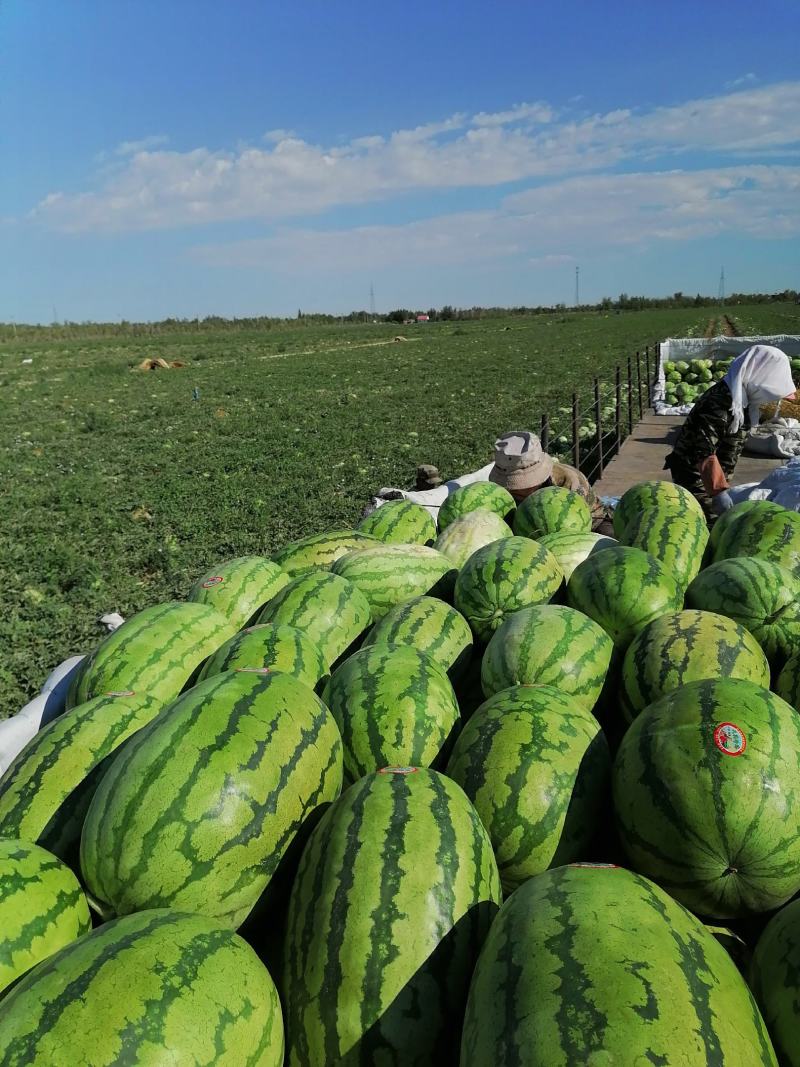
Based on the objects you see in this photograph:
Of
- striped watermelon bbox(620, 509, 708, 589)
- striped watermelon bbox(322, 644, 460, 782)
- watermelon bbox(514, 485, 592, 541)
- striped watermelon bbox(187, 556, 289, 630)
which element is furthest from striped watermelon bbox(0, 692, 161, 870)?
watermelon bbox(514, 485, 592, 541)

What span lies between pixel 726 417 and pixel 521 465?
8.25ft

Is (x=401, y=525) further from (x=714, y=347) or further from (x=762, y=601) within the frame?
(x=714, y=347)

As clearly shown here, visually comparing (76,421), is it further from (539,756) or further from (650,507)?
(539,756)

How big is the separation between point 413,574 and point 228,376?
26703 mm

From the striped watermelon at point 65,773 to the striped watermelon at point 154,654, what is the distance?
8.7 inches

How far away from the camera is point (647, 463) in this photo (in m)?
9.95

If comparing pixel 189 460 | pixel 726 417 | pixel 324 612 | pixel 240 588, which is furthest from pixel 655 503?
pixel 189 460

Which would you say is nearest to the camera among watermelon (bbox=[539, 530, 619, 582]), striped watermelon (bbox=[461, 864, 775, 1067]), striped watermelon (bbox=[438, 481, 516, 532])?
striped watermelon (bbox=[461, 864, 775, 1067])

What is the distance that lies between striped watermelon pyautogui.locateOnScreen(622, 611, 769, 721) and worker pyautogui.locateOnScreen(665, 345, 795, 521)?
→ 4.09 metres

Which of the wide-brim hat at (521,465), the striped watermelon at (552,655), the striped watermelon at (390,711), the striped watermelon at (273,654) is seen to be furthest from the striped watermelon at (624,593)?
the wide-brim hat at (521,465)

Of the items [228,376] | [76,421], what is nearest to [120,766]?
[76,421]

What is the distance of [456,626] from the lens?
2779 millimetres

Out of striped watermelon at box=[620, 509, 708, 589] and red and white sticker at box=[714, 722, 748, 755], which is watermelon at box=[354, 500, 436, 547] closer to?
striped watermelon at box=[620, 509, 708, 589]

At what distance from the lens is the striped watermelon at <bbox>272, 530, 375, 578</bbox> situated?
3.62m
